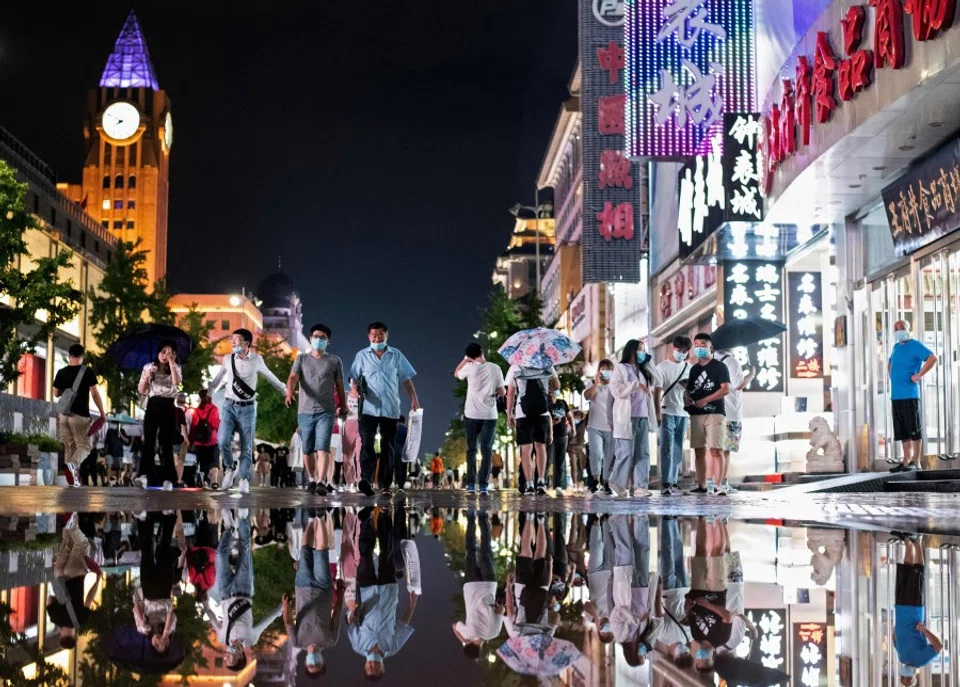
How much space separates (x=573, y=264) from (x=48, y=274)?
46.5 meters

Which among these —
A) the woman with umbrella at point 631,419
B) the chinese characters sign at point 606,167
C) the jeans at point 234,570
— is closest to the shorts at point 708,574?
the jeans at point 234,570

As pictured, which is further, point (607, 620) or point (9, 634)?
point (607, 620)

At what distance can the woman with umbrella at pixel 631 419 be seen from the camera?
16281mm

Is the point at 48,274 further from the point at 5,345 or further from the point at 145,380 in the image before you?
the point at 145,380

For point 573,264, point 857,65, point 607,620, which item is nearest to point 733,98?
point 857,65

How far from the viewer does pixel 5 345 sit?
35.7 metres

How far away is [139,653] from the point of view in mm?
2980

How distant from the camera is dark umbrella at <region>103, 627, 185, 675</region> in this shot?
9.07 feet

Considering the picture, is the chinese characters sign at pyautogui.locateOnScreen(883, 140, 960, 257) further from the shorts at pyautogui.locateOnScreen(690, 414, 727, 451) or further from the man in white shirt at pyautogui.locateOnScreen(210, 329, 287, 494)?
the man in white shirt at pyautogui.locateOnScreen(210, 329, 287, 494)

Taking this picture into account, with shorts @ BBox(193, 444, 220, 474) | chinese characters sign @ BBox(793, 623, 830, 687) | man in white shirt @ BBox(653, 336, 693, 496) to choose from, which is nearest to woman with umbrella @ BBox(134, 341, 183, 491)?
shorts @ BBox(193, 444, 220, 474)

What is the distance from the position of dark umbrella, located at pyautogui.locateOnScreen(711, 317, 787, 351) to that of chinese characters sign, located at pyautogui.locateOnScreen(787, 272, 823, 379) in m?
6.98

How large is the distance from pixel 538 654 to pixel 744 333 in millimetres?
18135

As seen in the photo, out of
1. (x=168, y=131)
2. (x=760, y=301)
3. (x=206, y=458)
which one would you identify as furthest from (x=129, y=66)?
Result: (x=206, y=458)

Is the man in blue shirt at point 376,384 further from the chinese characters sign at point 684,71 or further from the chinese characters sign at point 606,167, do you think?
the chinese characters sign at point 606,167
